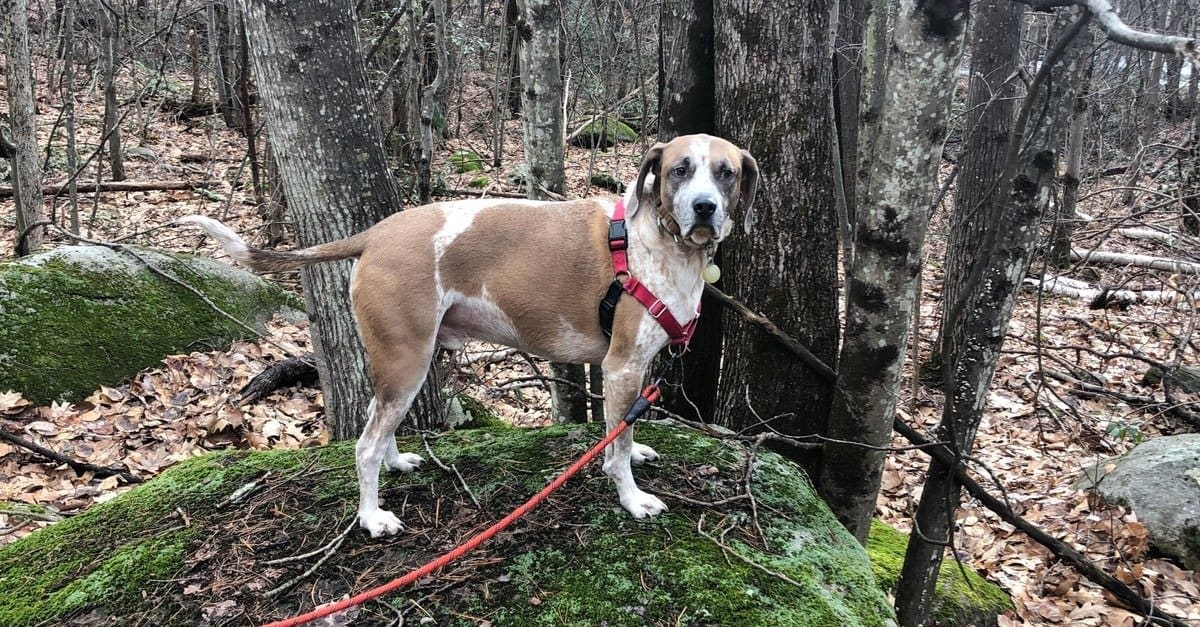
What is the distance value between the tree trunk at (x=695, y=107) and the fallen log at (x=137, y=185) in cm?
1051

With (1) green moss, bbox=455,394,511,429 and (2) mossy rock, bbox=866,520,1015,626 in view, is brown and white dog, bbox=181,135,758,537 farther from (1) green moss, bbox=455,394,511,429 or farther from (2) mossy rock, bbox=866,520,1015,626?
(1) green moss, bbox=455,394,511,429

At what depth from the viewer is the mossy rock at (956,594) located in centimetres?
482

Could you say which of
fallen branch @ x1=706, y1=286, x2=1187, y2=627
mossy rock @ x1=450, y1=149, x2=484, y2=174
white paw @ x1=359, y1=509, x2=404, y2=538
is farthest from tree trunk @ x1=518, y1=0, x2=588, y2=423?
mossy rock @ x1=450, y1=149, x2=484, y2=174

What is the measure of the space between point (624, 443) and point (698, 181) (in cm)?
126

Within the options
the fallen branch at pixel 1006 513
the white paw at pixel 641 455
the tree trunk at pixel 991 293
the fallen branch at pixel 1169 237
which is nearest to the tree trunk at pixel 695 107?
the fallen branch at pixel 1006 513

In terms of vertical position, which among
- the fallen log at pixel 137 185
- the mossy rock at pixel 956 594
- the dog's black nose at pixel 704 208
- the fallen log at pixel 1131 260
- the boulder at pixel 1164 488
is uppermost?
the dog's black nose at pixel 704 208

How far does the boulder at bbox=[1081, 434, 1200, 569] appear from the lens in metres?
5.25

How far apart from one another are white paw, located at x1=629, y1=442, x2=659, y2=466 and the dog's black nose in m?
1.44

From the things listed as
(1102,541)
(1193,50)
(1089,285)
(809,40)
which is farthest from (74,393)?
(1089,285)

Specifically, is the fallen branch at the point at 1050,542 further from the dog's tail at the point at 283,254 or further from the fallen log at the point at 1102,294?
the fallen log at the point at 1102,294

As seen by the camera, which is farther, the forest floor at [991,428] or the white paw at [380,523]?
the forest floor at [991,428]

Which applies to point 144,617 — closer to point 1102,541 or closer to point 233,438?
point 233,438

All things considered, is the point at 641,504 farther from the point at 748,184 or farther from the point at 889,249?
the point at 889,249

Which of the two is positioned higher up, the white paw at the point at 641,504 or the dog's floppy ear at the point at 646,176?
the dog's floppy ear at the point at 646,176
